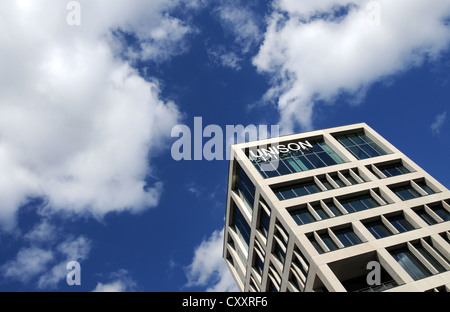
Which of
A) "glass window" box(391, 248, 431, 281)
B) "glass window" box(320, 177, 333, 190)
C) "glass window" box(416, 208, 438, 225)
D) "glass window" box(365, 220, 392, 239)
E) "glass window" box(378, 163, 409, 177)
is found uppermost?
"glass window" box(378, 163, 409, 177)

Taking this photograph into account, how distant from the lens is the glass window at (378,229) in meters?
29.7

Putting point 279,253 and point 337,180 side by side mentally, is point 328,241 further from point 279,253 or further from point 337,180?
point 337,180

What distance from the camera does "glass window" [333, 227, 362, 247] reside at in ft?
94.9

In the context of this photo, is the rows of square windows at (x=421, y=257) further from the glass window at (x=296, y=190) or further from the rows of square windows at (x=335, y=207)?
the glass window at (x=296, y=190)

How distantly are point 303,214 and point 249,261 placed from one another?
49.7ft

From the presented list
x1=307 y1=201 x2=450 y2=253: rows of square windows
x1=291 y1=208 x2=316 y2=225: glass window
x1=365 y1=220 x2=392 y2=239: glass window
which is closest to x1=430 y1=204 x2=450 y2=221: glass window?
x1=307 y1=201 x2=450 y2=253: rows of square windows

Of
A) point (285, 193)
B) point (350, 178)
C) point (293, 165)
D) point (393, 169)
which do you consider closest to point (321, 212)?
point (285, 193)

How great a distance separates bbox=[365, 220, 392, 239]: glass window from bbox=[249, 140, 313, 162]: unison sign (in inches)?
516

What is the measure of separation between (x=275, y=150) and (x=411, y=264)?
63.3 ft

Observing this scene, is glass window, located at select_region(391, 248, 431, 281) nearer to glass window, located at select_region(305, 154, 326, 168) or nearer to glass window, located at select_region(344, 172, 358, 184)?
glass window, located at select_region(344, 172, 358, 184)

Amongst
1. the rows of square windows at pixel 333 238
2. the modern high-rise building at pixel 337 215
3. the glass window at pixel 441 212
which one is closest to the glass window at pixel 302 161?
the modern high-rise building at pixel 337 215

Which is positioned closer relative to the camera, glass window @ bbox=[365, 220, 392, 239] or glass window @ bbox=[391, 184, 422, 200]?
glass window @ bbox=[365, 220, 392, 239]
